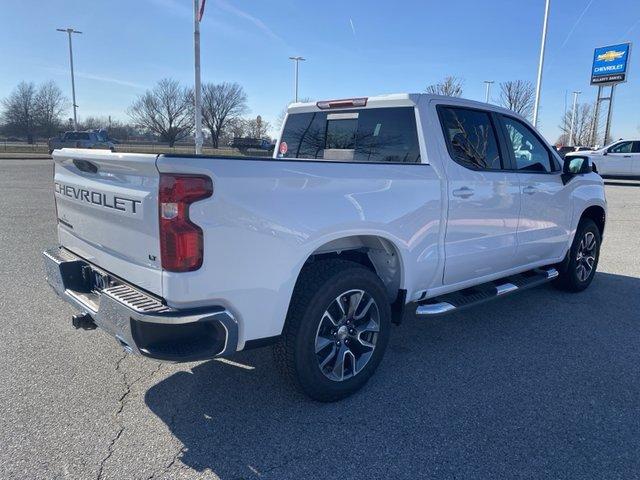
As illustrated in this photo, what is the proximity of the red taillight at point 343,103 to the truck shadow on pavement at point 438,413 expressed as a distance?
2077 millimetres

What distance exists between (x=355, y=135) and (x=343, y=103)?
314 mm

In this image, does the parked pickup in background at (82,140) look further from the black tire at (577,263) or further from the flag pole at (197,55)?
the black tire at (577,263)

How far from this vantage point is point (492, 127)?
14.4 feet

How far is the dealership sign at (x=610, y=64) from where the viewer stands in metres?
38.6

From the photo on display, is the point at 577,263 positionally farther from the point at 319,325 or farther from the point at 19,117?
the point at 19,117

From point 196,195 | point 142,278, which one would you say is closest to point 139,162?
point 196,195

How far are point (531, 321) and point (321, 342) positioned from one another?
2677 millimetres

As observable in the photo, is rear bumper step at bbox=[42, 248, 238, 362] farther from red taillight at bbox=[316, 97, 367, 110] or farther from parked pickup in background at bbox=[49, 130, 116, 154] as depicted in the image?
parked pickup in background at bbox=[49, 130, 116, 154]

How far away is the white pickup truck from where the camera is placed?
2438mm

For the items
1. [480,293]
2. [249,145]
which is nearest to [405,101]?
[480,293]

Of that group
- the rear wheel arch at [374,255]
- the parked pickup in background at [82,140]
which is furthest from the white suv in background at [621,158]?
the parked pickup in background at [82,140]

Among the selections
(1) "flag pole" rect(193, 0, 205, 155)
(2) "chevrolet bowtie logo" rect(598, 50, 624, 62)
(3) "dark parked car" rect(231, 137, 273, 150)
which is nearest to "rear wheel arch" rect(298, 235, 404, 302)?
(3) "dark parked car" rect(231, 137, 273, 150)

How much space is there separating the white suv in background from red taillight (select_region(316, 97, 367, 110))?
67.6 feet

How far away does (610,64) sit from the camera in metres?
40.0
